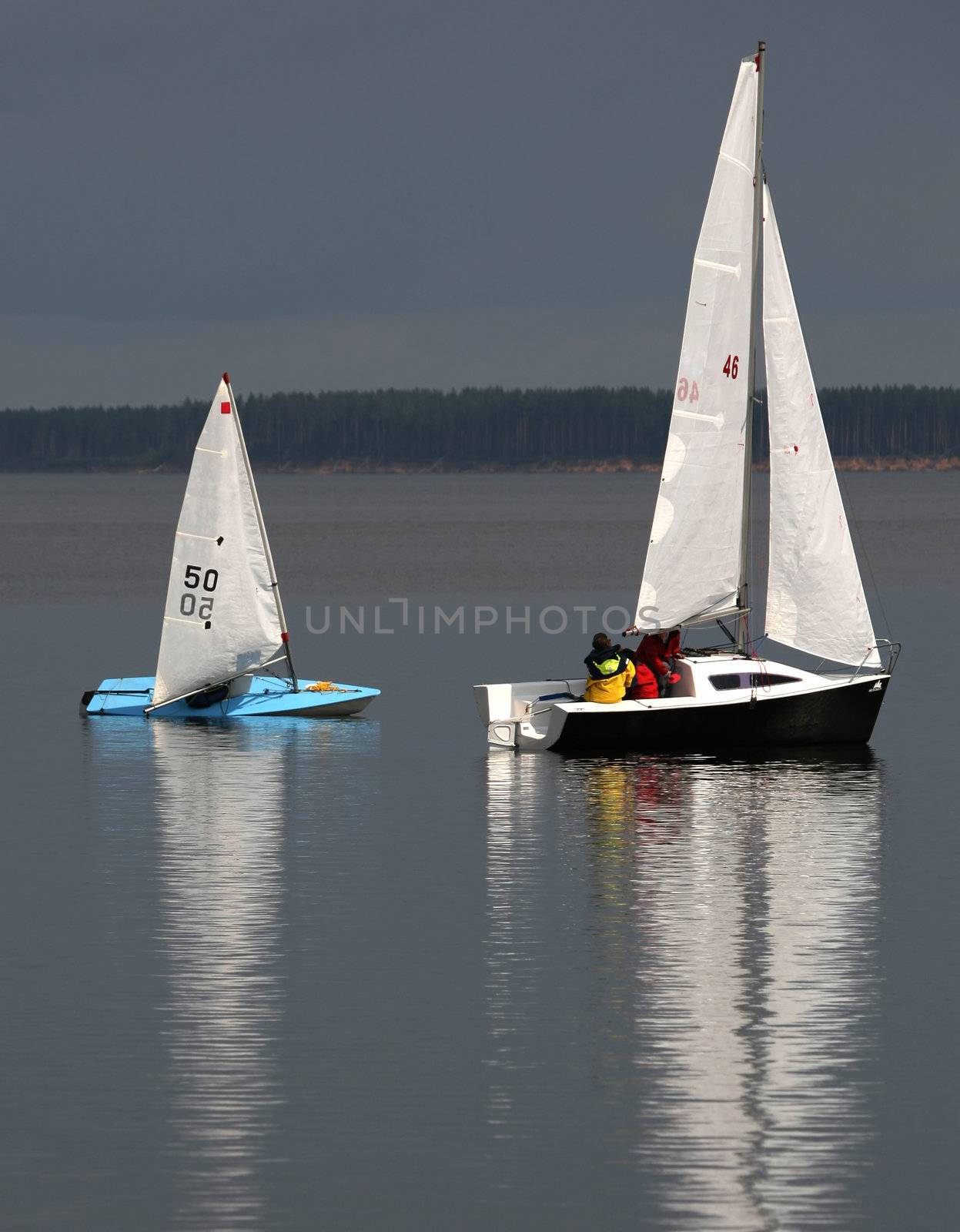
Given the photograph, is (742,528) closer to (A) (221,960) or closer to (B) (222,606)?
(B) (222,606)

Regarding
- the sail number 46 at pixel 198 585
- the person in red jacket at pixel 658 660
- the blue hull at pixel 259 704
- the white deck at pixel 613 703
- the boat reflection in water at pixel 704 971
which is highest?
the sail number 46 at pixel 198 585

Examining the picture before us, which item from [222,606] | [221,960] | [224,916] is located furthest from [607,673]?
[221,960]

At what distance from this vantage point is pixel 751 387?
3991cm

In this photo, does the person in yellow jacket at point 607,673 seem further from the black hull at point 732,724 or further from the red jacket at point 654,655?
the red jacket at point 654,655

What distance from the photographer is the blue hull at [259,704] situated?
4328 cm

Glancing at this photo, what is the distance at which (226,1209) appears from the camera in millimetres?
15789

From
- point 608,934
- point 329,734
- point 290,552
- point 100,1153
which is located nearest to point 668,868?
point 608,934

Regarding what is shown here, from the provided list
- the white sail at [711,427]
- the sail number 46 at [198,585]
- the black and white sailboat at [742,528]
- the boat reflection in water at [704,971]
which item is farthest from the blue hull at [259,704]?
the boat reflection in water at [704,971]

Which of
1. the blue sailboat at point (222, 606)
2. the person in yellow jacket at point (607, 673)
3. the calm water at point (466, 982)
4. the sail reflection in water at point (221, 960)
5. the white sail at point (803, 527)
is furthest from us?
the blue sailboat at point (222, 606)

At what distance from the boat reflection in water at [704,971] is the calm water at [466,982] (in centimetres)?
5

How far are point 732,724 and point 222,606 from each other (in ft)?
36.8

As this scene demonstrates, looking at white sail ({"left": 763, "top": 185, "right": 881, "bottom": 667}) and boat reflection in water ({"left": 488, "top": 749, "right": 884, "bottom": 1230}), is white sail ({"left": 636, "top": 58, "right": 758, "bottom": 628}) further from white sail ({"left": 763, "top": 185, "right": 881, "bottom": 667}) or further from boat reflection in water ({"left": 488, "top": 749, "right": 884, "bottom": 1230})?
boat reflection in water ({"left": 488, "top": 749, "right": 884, "bottom": 1230})

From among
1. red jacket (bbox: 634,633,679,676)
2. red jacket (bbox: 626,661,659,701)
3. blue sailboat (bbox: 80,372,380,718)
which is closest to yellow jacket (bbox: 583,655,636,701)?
red jacket (bbox: 626,661,659,701)

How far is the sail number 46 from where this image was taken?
142ft
